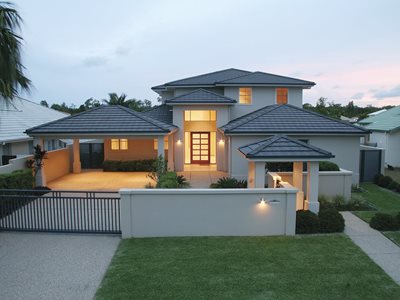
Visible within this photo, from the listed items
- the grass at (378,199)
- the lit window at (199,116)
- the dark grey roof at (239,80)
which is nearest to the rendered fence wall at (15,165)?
the lit window at (199,116)

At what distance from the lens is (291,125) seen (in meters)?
17.8

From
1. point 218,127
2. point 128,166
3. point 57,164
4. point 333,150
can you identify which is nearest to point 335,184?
point 333,150

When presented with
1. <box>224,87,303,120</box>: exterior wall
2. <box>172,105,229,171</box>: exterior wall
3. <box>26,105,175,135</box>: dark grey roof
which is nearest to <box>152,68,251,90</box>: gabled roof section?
<box>224,87,303,120</box>: exterior wall

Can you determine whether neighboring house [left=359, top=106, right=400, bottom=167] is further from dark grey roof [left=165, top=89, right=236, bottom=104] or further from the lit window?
the lit window

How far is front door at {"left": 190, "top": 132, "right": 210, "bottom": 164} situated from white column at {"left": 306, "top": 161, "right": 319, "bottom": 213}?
13043 mm

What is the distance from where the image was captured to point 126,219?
9914mm

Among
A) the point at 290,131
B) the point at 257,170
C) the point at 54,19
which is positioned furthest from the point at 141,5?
the point at 257,170

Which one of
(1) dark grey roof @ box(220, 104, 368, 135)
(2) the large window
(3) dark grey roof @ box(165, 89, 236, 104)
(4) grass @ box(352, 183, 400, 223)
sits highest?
(3) dark grey roof @ box(165, 89, 236, 104)

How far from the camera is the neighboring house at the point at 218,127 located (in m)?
16.4

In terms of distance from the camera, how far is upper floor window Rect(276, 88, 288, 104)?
23250 mm

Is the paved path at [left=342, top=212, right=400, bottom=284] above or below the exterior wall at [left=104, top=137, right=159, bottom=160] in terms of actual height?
below

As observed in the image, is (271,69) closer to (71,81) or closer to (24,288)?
(71,81)

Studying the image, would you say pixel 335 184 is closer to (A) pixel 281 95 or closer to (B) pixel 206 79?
(A) pixel 281 95

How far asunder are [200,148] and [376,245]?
53.1 ft
